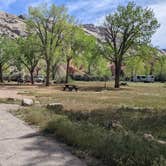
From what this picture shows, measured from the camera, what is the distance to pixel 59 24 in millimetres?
67375

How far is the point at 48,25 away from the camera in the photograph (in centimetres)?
6762

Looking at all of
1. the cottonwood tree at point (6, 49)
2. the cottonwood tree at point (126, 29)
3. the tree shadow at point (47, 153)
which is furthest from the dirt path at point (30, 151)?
the cottonwood tree at point (6, 49)

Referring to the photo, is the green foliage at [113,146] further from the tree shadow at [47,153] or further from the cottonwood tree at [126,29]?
the cottonwood tree at [126,29]

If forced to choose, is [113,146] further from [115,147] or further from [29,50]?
[29,50]

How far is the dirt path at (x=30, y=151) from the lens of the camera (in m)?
8.48

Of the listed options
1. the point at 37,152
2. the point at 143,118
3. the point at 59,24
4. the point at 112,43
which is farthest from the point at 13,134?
the point at 59,24

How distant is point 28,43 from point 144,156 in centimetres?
6208

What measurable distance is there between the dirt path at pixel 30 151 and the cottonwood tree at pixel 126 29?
45.9 m

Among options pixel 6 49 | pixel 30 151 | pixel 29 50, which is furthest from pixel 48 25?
pixel 30 151

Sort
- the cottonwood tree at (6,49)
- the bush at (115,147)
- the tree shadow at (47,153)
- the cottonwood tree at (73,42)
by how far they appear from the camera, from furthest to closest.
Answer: the cottonwood tree at (6,49) → the cottonwood tree at (73,42) → the tree shadow at (47,153) → the bush at (115,147)

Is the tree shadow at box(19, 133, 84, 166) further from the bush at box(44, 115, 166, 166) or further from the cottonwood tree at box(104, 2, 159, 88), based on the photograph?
the cottonwood tree at box(104, 2, 159, 88)

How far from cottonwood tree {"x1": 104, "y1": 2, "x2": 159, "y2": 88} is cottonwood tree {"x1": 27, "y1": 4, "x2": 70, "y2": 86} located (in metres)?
9.26

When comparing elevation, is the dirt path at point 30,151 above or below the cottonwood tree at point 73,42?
below

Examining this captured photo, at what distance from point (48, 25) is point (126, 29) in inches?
571
